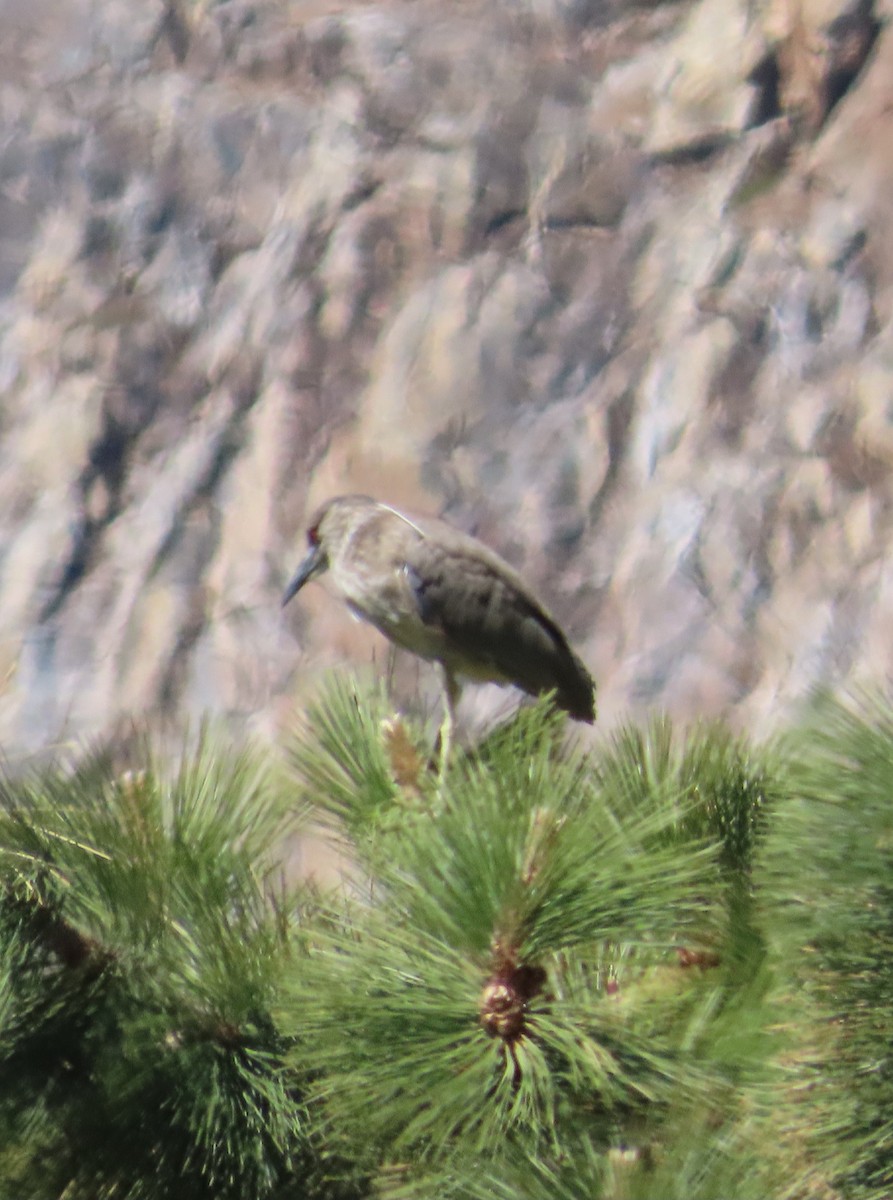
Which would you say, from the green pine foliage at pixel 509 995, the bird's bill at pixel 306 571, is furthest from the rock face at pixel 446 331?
the green pine foliage at pixel 509 995

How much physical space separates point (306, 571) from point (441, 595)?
0.75ft

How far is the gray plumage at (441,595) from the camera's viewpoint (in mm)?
2266

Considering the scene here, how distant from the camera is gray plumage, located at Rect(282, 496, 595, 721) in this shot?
2266mm

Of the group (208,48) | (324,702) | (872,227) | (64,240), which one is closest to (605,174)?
(872,227)

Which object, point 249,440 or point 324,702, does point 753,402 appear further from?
point 324,702

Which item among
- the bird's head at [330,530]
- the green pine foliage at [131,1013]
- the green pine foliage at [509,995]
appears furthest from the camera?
the bird's head at [330,530]

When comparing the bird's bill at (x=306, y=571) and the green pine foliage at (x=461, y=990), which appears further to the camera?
the bird's bill at (x=306, y=571)

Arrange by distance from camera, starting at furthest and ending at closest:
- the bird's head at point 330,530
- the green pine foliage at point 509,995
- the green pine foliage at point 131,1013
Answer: the bird's head at point 330,530, the green pine foliage at point 131,1013, the green pine foliage at point 509,995

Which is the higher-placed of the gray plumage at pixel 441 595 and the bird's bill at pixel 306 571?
the gray plumage at pixel 441 595

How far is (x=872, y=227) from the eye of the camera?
249 centimetres

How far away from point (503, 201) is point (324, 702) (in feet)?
4.62

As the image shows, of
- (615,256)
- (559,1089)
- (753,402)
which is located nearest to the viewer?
(559,1089)

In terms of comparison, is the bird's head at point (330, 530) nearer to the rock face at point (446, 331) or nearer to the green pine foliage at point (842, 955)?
the rock face at point (446, 331)

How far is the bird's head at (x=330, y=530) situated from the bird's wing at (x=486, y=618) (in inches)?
4.8
